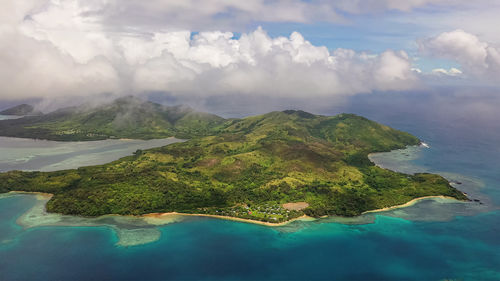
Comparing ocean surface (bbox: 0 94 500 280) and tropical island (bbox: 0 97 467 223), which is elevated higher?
tropical island (bbox: 0 97 467 223)

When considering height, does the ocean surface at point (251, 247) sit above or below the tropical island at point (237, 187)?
below

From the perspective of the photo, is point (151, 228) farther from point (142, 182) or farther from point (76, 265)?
point (142, 182)

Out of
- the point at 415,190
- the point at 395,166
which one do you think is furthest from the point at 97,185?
the point at 395,166

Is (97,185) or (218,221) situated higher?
(97,185)

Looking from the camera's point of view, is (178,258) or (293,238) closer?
(178,258)

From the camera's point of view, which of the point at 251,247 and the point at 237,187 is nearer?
the point at 251,247

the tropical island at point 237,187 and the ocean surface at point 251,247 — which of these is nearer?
the ocean surface at point 251,247

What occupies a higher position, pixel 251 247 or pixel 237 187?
pixel 237 187

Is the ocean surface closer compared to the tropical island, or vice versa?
the ocean surface
